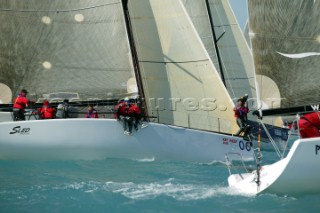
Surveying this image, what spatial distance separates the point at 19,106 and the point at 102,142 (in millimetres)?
2616

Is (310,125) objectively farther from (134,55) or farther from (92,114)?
(92,114)

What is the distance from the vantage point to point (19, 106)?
45.9 feet

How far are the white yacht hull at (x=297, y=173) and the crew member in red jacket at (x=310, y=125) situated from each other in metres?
0.74

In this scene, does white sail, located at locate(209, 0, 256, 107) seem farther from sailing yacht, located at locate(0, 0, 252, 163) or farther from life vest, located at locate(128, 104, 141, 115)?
life vest, located at locate(128, 104, 141, 115)

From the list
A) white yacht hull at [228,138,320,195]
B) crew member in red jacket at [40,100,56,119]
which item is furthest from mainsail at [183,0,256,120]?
white yacht hull at [228,138,320,195]

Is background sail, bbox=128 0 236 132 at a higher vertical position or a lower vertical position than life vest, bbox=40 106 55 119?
higher

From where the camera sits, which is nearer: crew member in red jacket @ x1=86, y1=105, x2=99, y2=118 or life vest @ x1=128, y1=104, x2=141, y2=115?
life vest @ x1=128, y1=104, x2=141, y2=115

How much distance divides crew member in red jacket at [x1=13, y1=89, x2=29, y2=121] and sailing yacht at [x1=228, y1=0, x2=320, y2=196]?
641 cm

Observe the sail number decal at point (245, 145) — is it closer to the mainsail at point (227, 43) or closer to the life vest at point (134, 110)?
the life vest at point (134, 110)

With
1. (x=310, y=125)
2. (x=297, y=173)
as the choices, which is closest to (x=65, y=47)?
(x=310, y=125)

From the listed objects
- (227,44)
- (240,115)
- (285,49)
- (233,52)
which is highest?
(227,44)

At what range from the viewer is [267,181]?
8641 mm

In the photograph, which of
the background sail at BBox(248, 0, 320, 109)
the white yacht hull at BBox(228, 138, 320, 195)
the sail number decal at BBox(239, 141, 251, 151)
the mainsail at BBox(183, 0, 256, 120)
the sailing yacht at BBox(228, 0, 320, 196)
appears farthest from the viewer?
the mainsail at BBox(183, 0, 256, 120)

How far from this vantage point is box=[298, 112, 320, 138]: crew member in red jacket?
347 inches
